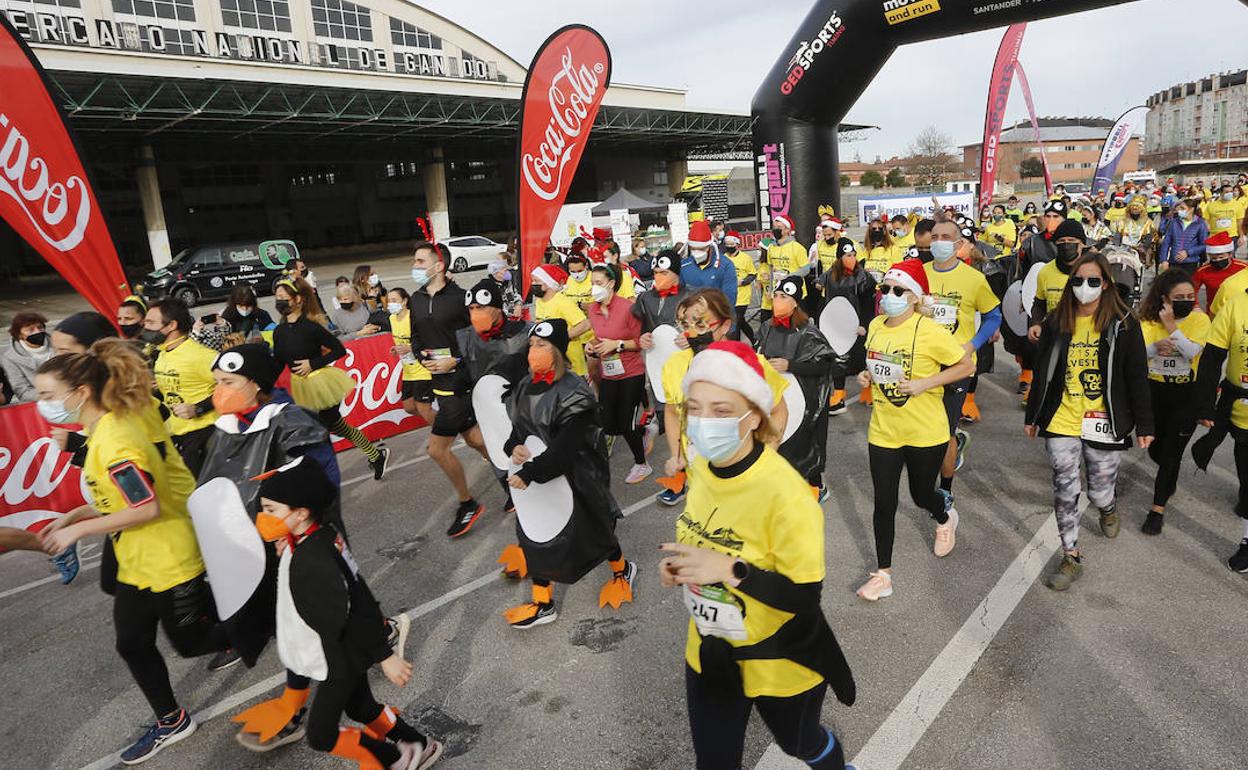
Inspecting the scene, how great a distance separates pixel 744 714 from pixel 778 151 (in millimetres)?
13015

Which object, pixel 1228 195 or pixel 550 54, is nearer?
pixel 550 54

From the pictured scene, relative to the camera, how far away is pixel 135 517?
9.89 feet

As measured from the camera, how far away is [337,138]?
3800 cm

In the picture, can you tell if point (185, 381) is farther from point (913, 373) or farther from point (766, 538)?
point (913, 373)

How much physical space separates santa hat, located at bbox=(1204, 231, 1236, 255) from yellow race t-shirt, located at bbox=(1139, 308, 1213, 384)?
0.62 metres

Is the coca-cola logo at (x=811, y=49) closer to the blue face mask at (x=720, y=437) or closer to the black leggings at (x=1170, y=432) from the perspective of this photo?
the black leggings at (x=1170, y=432)

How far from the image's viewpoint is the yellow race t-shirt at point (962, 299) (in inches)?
227

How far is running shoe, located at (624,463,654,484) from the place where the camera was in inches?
255

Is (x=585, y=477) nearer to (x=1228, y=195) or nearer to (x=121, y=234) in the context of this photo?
(x=1228, y=195)

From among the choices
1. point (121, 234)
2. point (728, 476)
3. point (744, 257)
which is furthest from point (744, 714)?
point (121, 234)

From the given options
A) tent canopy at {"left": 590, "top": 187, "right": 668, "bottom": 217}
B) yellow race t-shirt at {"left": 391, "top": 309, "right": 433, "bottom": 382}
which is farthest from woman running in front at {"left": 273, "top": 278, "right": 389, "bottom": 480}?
tent canopy at {"left": 590, "top": 187, "right": 668, "bottom": 217}

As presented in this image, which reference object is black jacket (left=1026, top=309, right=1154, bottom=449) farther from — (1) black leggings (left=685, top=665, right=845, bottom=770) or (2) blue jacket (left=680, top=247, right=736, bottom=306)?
(2) blue jacket (left=680, top=247, right=736, bottom=306)

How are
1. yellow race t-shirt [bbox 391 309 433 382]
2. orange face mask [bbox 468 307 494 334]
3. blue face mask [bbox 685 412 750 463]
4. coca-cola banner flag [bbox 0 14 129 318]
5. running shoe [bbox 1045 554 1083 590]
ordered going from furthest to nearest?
yellow race t-shirt [bbox 391 309 433 382] < coca-cola banner flag [bbox 0 14 129 318] < orange face mask [bbox 468 307 494 334] < running shoe [bbox 1045 554 1083 590] < blue face mask [bbox 685 412 750 463]

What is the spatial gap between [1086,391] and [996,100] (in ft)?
53.6
